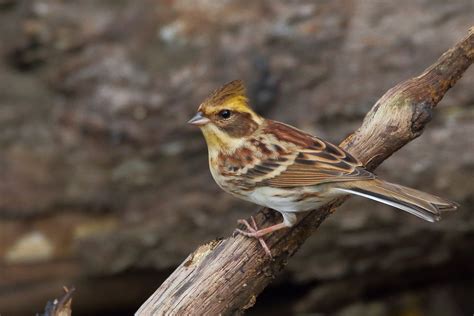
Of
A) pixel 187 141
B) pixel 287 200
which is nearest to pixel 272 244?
pixel 287 200

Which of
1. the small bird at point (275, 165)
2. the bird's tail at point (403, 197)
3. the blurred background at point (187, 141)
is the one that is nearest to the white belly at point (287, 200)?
the small bird at point (275, 165)

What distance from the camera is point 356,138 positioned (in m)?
4.22

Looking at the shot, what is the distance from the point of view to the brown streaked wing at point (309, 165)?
3912mm

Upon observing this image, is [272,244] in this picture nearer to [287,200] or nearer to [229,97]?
[287,200]

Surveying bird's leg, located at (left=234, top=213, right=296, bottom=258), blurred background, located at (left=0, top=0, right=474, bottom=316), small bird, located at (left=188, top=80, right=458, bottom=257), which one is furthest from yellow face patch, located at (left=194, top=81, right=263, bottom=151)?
blurred background, located at (left=0, top=0, right=474, bottom=316)

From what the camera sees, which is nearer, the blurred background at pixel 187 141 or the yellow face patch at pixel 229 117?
the yellow face patch at pixel 229 117

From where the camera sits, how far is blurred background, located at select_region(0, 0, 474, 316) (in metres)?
6.29

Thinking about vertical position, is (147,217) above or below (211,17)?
below

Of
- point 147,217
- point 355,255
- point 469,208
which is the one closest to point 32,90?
point 147,217

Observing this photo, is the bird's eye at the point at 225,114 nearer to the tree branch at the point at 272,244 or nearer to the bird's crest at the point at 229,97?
the bird's crest at the point at 229,97

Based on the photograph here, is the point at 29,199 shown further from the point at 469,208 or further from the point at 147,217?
the point at 469,208

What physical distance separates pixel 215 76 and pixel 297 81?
0.62 metres

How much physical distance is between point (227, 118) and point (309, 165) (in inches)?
18.1

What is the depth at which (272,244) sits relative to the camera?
380 cm
